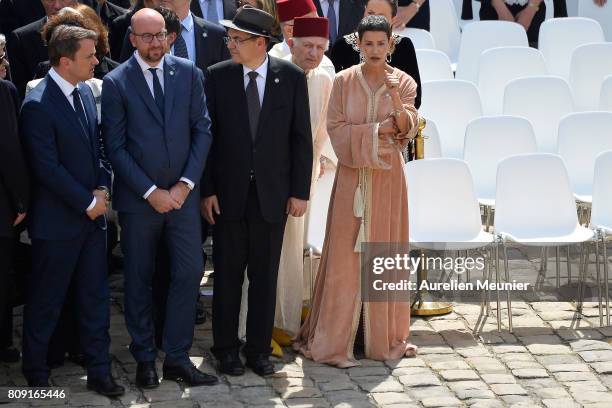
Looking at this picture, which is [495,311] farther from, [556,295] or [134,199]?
[134,199]

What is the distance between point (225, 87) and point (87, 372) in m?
1.74

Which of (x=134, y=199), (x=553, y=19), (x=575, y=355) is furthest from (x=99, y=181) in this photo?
(x=553, y=19)

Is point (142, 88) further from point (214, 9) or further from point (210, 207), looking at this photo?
point (214, 9)

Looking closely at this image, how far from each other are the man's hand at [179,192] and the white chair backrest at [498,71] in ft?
14.5

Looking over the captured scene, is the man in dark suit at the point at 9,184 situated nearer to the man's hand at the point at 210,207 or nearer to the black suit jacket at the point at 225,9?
the man's hand at the point at 210,207

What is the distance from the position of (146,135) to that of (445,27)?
20.1ft

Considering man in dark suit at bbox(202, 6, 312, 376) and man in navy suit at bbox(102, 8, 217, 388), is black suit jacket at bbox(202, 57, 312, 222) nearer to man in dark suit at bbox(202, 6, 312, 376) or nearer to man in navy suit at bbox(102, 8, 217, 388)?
man in dark suit at bbox(202, 6, 312, 376)

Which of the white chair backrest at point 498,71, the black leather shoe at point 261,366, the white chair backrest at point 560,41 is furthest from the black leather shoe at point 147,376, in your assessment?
the white chair backrest at point 560,41

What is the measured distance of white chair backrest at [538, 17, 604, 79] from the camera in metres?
11.8

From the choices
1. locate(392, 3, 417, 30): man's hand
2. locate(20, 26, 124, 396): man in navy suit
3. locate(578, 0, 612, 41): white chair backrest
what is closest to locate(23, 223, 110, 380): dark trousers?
locate(20, 26, 124, 396): man in navy suit

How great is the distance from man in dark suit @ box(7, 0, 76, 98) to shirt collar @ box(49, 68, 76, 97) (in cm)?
154

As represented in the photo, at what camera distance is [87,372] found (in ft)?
23.1

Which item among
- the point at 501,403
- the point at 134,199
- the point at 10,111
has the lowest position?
the point at 501,403

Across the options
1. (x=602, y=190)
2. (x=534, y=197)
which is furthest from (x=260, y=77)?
(x=602, y=190)
